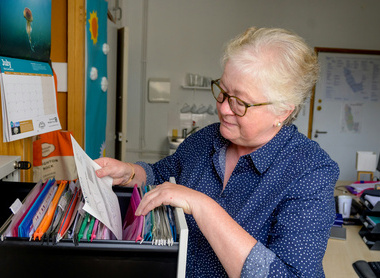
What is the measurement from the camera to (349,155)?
5156 mm

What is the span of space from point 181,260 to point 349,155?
16.4 ft

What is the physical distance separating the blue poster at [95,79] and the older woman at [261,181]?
132cm

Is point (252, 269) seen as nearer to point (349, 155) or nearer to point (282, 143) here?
point (282, 143)

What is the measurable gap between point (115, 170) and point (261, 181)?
0.43 metres

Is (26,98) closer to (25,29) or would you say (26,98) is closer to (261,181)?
(25,29)

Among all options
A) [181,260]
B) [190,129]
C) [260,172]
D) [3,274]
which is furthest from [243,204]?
[190,129]

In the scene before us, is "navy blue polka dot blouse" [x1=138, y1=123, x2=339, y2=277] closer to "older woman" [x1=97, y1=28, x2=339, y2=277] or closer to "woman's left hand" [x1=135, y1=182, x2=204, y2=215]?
"older woman" [x1=97, y1=28, x2=339, y2=277]

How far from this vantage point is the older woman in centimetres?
84

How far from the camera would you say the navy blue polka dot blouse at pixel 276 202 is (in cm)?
85

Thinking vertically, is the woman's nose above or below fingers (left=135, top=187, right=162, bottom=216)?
above

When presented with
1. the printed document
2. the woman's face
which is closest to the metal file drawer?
the printed document

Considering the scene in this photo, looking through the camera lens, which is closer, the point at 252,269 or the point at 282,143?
the point at 252,269

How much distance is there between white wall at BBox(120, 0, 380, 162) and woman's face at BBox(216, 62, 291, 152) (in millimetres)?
3794

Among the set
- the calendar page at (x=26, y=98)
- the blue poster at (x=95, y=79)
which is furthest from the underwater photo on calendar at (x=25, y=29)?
the blue poster at (x=95, y=79)
